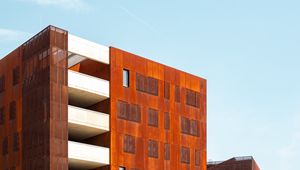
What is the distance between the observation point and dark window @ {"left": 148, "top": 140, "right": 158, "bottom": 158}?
64.6 m

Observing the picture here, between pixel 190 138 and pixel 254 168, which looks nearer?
pixel 190 138

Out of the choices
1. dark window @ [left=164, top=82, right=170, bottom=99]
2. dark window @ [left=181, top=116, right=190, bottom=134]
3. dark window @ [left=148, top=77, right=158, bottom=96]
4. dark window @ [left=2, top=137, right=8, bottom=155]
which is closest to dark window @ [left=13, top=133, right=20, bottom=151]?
dark window @ [left=2, top=137, right=8, bottom=155]

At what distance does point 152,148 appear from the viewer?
64.9 meters

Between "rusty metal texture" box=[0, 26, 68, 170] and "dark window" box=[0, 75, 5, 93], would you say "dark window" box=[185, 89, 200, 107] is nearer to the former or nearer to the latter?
"rusty metal texture" box=[0, 26, 68, 170]

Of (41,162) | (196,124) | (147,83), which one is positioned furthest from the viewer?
(196,124)

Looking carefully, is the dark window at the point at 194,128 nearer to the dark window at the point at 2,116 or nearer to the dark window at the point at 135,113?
the dark window at the point at 135,113

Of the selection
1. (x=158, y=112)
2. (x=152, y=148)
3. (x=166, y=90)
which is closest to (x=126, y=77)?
(x=158, y=112)

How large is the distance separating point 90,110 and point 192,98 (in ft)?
45.8

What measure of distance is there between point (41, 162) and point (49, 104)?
528 cm

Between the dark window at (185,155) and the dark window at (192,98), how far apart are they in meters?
5.20

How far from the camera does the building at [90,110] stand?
189 feet

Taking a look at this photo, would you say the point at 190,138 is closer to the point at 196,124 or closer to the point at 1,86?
the point at 196,124

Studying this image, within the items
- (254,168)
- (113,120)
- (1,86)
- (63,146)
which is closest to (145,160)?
(113,120)

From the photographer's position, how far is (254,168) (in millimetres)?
93875
